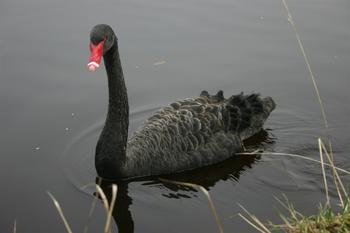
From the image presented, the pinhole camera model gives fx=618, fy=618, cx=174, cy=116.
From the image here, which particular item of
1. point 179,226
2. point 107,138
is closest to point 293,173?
point 179,226

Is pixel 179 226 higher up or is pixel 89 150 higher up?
pixel 89 150

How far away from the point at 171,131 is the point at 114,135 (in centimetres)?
52

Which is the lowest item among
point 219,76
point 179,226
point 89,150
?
point 179,226

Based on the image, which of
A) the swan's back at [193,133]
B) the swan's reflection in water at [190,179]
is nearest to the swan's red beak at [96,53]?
the swan's back at [193,133]

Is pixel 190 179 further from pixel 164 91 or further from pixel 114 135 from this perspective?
pixel 164 91

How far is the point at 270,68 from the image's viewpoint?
6.77 m

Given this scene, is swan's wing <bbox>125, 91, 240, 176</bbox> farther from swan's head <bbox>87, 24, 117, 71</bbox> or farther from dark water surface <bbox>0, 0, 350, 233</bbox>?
swan's head <bbox>87, 24, 117, 71</bbox>

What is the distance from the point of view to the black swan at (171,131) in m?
4.96

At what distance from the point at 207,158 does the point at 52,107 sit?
1677 mm

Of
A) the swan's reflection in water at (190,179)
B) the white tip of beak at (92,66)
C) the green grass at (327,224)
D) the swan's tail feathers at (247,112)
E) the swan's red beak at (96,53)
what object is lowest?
the swan's reflection in water at (190,179)

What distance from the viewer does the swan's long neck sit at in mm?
4934

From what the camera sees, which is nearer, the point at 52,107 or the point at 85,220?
the point at 85,220

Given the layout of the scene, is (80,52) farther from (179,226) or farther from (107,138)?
(179,226)

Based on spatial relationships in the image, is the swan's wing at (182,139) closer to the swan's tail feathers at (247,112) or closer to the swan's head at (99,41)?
the swan's tail feathers at (247,112)
